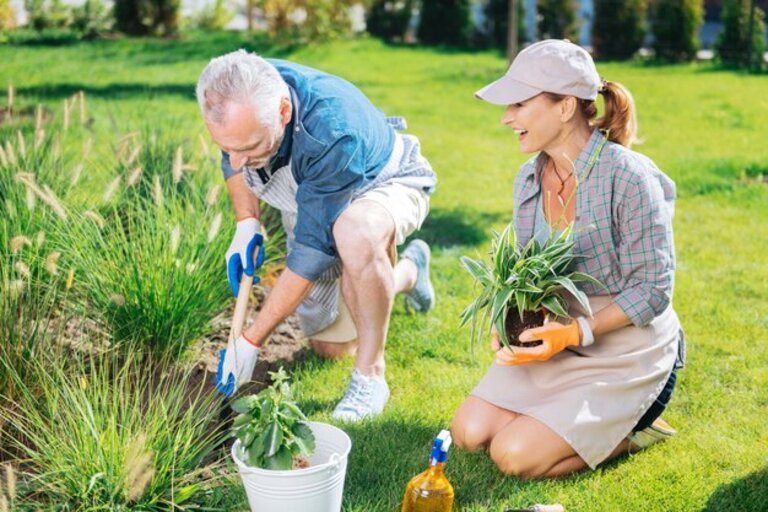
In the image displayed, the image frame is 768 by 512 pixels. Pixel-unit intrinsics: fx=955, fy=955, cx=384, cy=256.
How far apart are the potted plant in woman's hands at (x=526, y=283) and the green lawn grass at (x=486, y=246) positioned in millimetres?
496

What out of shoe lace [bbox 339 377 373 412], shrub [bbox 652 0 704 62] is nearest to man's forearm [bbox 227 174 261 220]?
shoe lace [bbox 339 377 373 412]

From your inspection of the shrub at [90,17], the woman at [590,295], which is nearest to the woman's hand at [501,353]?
the woman at [590,295]

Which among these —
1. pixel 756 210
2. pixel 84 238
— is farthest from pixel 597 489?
pixel 756 210

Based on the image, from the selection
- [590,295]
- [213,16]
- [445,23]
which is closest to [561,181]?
[590,295]

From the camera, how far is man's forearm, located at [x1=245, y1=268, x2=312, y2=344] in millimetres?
3336

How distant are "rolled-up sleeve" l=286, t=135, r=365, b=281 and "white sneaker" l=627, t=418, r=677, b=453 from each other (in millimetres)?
1225

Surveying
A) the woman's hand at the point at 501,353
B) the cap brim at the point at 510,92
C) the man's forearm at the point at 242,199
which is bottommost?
the woman's hand at the point at 501,353

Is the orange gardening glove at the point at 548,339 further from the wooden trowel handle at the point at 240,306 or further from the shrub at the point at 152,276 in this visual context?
the shrub at the point at 152,276

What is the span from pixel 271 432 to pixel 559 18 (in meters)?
12.1

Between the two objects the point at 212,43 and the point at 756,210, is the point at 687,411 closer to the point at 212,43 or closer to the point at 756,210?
the point at 756,210

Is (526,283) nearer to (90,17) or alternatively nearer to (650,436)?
(650,436)

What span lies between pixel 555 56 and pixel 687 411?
1.46 m

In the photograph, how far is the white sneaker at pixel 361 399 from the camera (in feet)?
11.4

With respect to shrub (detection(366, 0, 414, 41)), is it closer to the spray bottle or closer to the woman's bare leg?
the woman's bare leg
